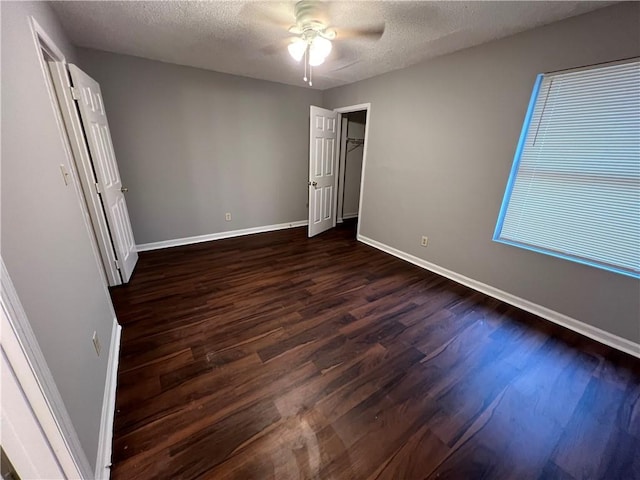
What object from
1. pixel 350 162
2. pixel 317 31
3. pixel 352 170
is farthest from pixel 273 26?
pixel 352 170

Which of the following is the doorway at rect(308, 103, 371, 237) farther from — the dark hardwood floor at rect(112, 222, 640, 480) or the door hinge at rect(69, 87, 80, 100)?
the door hinge at rect(69, 87, 80, 100)

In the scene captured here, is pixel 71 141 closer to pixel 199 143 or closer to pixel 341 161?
pixel 199 143

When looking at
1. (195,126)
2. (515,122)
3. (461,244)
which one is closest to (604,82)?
(515,122)

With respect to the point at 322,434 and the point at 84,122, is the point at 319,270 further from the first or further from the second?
the point at 84,122

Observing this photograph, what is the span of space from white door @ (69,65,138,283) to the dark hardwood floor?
49 centimetres

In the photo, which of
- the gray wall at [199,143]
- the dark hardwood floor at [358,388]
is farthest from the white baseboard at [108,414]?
the gray wall at [199,143]

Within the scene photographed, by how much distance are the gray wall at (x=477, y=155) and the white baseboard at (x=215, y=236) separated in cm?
170

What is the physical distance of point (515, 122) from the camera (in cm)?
226

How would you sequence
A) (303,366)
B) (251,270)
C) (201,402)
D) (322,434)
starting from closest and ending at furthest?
(322,434), (201,402), (303,366), (251,270)

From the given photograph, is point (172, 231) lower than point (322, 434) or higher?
higher

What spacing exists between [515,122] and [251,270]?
10.00 ft

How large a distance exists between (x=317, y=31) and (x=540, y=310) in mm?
3087

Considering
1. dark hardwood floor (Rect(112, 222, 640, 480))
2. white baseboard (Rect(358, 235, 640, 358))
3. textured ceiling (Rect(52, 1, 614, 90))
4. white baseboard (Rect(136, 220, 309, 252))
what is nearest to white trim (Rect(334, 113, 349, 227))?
white baseboard (Rect(136, 220, 309, 252))

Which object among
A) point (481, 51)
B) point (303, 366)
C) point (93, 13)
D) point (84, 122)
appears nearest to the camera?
point (303, 366)
